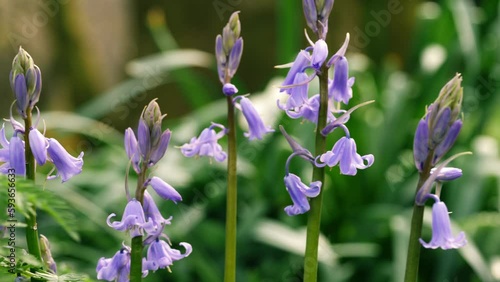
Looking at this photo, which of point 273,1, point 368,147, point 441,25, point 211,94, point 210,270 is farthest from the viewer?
point 273,1

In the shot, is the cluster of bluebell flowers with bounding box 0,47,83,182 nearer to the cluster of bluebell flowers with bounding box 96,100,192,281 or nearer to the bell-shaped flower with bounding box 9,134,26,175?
the bell-shaped flower with bounding box 9,134,26,175

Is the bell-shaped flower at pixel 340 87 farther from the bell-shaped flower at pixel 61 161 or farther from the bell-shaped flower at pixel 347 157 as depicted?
the bell-shaped flower at pixel 61 161

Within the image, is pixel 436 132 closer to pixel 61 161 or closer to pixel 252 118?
pixel 252 118

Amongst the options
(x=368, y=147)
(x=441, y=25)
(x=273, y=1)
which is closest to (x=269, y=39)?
(x=273, y=1)

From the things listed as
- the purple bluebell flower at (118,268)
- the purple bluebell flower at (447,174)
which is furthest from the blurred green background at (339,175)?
the purple bluebell flower at (447,174)

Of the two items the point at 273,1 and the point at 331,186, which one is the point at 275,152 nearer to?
the point at 331,186

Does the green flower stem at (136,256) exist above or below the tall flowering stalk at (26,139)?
below

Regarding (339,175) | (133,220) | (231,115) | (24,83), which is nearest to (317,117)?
(231,115)

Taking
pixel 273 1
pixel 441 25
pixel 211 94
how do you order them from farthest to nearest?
pixel 273 1, pixel 211 94, pixel 441 25
